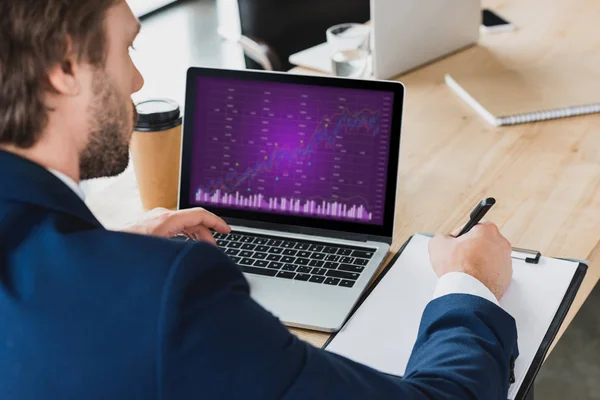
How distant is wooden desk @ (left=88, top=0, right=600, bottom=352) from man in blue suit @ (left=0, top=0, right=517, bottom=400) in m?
0.39

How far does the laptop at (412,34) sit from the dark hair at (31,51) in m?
1.11

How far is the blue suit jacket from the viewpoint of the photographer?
0.74 meters

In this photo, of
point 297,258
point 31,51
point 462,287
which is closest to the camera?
point 31,51

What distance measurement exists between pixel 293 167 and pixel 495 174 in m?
0.44

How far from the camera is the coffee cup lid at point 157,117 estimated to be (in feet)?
4.89

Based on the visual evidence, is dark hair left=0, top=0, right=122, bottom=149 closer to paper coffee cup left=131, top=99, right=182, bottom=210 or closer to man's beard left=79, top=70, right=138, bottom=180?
man's beard left=79, top=70, right=138, bottom=180

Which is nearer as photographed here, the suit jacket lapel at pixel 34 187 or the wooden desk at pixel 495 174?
the suit jacket lapel at pixel 34 187

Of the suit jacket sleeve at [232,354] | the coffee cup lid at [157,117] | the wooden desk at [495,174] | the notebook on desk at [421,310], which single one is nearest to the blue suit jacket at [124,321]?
the suit jacket sleeve at [232,354]

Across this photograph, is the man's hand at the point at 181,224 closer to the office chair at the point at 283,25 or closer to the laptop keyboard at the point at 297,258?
the laptop keyboard at the point at 297,258

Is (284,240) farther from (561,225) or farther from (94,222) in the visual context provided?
(94,222)

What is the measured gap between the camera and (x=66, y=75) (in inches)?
34.6

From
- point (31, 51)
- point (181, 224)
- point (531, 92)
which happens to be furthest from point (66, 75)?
point (531, 92)

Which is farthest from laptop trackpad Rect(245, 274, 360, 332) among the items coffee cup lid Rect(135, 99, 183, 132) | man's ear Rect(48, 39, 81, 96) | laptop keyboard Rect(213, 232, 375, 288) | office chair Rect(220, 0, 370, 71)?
office chair Rect(220, 0, 370, 71)

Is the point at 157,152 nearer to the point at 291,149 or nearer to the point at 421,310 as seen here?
the point at 291,149
